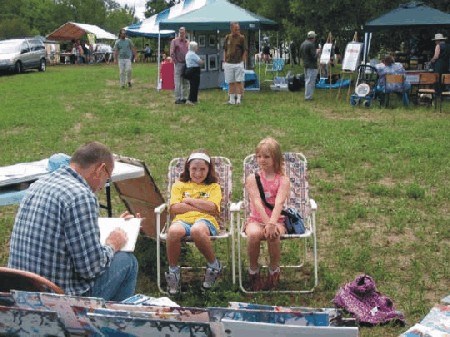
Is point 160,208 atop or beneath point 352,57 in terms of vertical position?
beneath

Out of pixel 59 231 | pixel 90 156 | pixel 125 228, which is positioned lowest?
pixel 125 228

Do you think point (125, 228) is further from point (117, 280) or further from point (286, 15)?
point (286, 15)

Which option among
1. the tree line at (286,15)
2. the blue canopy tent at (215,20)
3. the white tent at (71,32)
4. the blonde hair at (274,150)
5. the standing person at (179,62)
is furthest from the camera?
the white tent at (71,32)

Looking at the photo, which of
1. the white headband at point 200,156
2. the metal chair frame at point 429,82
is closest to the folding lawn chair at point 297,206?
the white headband at point 200,156

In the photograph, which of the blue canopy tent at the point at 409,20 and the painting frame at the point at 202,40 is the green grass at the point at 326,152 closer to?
the blue canopy tent at the point at 409,20

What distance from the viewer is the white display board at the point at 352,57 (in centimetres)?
1616

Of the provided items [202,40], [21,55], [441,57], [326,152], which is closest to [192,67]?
[202,40]

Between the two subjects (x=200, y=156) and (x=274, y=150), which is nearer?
(x=274, y=150)

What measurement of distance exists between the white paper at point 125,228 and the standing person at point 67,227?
13.0 inches

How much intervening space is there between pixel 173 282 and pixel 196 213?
0.54 meters

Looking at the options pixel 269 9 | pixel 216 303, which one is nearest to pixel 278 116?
pixel 216 303

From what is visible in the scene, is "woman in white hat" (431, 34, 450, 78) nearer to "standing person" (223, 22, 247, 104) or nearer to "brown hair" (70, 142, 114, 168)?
"standing person" (223, 22, 247, 104)

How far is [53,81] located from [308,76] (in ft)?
37.8

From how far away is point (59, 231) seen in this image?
10.7 ft
